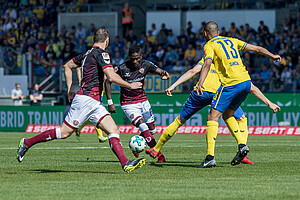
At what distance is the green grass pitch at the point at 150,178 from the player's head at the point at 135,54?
1968mm

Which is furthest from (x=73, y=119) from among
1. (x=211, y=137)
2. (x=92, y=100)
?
(x=211, y=137)

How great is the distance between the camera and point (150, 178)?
27.9ft

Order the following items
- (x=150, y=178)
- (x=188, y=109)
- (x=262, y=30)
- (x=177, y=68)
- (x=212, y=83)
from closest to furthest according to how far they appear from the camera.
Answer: (x=150, y=178)
(x=188, y=109)
(x=212, y=83)
(x=177, y=68)
(x=262, y=30)

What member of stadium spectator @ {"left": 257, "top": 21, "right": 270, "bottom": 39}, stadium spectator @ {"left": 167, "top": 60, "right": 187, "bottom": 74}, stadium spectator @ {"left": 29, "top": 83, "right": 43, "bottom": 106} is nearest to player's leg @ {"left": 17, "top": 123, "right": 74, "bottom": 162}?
stadium spectator @ {"left": 167, "top": 60, "right": 187, "bottom": 74}

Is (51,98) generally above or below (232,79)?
below

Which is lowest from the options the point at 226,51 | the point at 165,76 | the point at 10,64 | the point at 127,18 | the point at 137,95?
the point at 10,64

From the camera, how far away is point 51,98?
2906cm

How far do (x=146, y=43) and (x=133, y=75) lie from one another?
18206 millimetres

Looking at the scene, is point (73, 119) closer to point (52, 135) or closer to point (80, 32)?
point (52, 135)

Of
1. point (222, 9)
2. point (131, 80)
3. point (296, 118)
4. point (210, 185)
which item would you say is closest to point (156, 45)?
point (222, 9)

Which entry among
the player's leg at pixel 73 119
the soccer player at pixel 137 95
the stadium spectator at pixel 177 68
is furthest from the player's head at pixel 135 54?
the stadium spectator at pixel 177 68

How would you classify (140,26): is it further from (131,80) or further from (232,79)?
(232,79)

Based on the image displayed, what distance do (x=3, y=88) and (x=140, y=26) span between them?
8935mm

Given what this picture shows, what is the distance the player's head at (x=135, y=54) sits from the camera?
11.8 m
